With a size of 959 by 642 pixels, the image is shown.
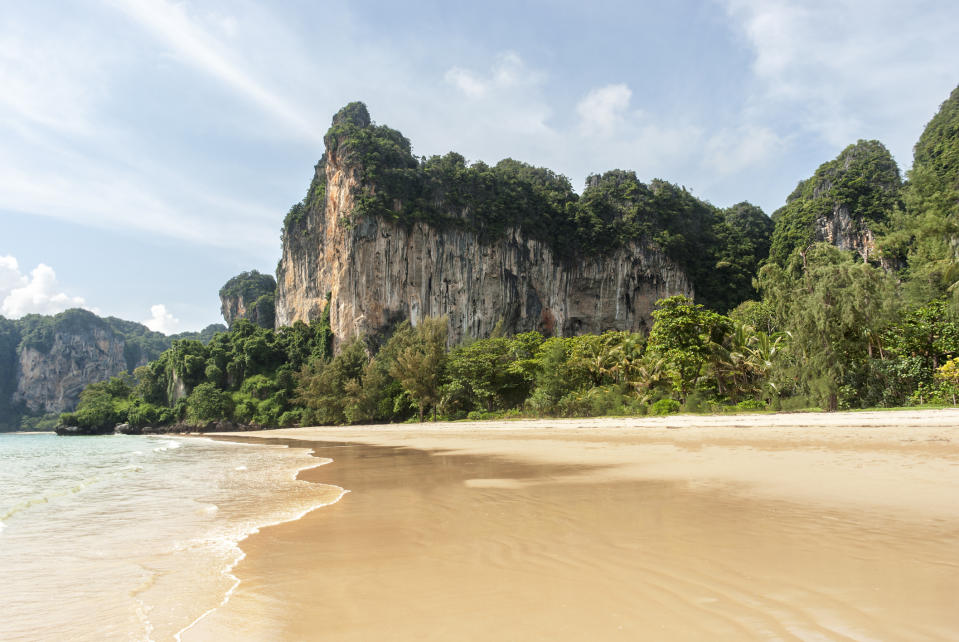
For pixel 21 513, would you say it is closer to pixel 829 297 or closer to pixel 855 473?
pixel 855 473

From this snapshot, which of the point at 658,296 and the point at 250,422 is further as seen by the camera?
the point at 658,296

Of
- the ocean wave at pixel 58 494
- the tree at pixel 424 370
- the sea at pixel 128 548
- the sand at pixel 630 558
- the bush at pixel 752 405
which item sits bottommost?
the ocean wave at pixel 58 494

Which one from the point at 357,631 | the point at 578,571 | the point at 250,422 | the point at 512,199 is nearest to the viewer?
the point at 357,631

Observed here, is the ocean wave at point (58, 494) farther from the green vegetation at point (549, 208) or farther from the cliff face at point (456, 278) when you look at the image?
the green vegetation at point (549, 208)

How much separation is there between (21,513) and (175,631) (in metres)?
7.26

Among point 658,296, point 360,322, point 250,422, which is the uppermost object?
point 658,296

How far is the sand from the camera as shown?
9.23 ft

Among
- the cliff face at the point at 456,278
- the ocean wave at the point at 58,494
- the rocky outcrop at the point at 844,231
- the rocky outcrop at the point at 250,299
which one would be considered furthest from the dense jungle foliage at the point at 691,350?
the rocky outcrop at the point at 250,299

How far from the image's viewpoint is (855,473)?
7.39m

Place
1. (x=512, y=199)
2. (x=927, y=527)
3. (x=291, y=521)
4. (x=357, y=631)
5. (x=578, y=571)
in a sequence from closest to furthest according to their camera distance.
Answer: (x=357, y=631)
(x=578, y=571)
(x=927, y=527)
(x=291, y=521)
(x=512, y=199)

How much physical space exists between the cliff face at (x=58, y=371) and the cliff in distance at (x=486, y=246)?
78.7 metres

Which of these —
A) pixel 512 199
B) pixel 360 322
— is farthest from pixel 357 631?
pixel 512 199

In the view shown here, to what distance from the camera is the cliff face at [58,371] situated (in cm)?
11306

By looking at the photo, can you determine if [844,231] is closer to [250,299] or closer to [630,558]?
[630,558]
